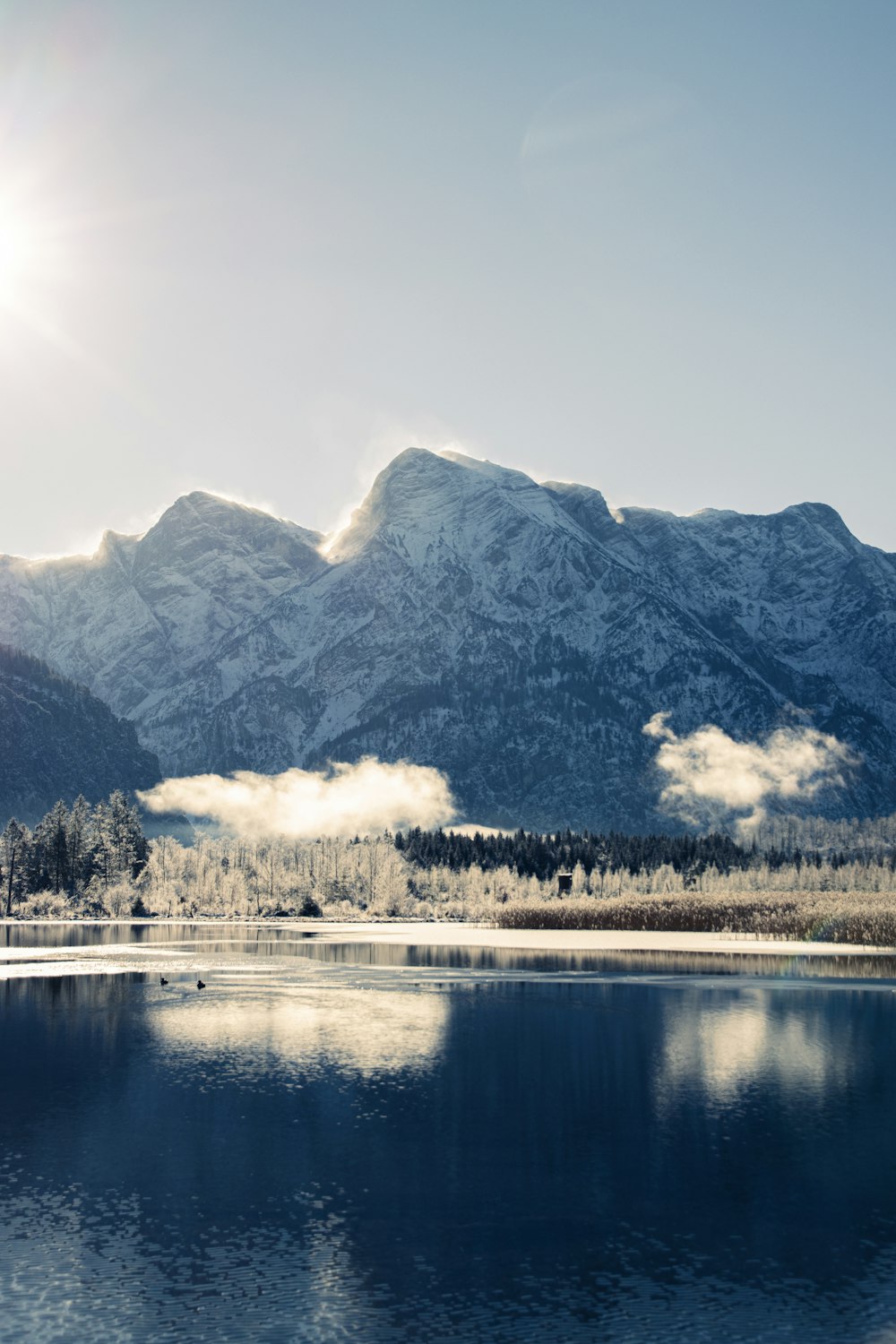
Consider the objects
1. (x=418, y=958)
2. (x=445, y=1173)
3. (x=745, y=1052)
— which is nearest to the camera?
(x=445, y=1173)

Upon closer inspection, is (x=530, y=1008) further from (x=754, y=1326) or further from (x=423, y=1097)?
(x=754, y=1326)

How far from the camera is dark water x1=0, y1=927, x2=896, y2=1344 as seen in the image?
32.0 meters

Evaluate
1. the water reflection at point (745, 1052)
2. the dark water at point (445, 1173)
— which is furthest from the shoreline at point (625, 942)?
the water reflection at point (745, 1052)

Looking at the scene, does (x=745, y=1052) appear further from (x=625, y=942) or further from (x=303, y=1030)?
(x=625, y=942)

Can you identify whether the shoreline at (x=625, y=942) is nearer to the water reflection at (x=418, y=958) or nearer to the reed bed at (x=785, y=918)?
the water reflection at (x=418, y=958)

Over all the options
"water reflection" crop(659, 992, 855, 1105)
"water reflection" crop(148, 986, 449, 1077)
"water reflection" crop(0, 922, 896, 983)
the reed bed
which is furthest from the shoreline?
"water reflection" crop(148, 986, 449, 1077)

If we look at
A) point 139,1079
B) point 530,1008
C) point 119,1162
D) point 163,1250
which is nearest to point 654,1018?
point 530,1008

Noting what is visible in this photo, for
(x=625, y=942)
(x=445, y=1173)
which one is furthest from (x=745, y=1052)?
(x=625, y=942)

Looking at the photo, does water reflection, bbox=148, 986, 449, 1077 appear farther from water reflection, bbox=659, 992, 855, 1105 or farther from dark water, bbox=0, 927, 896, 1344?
water reflection, bbox=659, 992, 855, 1105

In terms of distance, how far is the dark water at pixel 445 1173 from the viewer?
31984mm

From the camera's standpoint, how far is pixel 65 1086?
6044 cm

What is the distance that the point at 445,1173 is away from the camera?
45.3m

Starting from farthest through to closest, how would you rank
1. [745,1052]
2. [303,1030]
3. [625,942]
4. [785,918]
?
[785,918]
[625,942]
[303,1030]
[745,1052]

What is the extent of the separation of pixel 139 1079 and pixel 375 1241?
1134 inches
